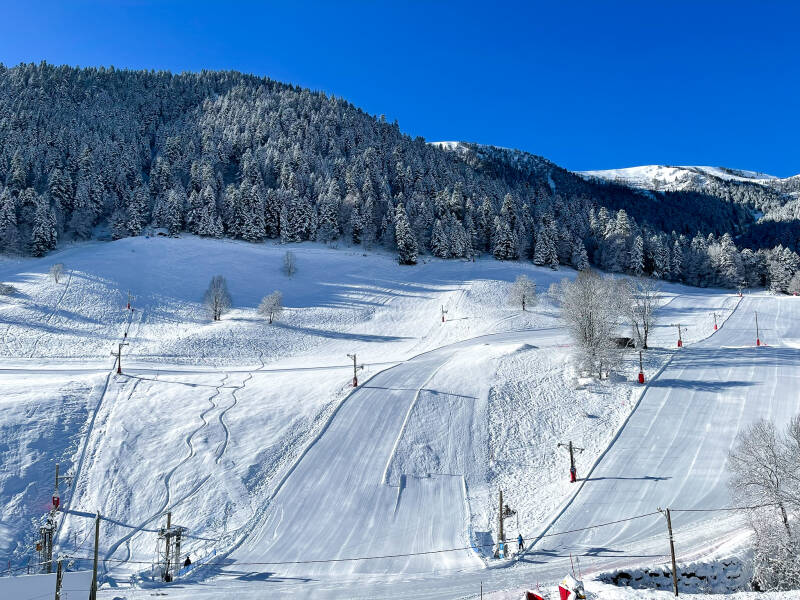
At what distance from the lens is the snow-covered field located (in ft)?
74.8

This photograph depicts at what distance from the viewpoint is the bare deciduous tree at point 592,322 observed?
41.4 m

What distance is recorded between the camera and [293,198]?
96.8 meters

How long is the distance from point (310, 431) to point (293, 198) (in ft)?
237

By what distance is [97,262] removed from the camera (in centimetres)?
7412

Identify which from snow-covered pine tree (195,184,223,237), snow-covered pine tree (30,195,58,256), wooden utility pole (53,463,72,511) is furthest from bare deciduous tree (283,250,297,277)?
wooden utility pole (53,463,72,511)

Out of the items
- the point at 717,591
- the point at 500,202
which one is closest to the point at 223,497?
the point at 717,591

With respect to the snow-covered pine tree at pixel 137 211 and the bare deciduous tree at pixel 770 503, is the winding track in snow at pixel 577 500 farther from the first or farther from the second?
the snow-covered pine tree at pixel 137 211

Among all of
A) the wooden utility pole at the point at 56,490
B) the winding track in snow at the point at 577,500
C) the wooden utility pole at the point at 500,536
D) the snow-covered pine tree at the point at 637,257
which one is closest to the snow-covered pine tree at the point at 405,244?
the winding track in snow at the point at 577,500

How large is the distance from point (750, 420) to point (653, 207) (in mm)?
188522

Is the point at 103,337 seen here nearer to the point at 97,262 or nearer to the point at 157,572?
the point at 97,262

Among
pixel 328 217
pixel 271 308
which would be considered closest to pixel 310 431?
pixel 271 308

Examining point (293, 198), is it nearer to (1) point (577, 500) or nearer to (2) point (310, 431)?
(2) point (310, 431)

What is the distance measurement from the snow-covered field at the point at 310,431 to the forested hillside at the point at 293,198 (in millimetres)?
29078

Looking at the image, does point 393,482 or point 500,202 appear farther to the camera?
point 500,202
